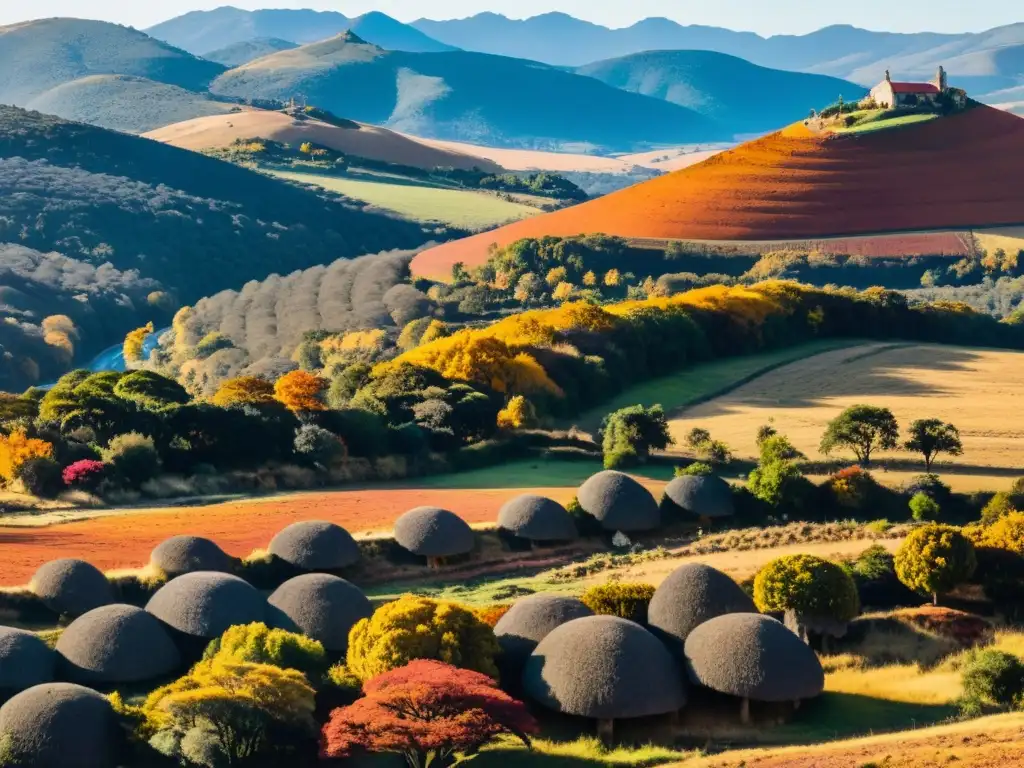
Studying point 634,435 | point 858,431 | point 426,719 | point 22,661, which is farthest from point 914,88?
point 22,661

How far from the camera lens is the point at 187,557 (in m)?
42.3

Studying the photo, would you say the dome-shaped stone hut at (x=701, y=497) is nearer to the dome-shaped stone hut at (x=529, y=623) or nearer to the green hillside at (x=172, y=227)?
the dome-shaped stone hut at (x=529, y=623)

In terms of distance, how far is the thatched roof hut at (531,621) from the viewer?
116ft

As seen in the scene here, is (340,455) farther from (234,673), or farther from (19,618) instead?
(234,673)

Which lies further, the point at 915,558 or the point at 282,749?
the point at 915,558

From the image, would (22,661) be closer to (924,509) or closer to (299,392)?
(924,509)

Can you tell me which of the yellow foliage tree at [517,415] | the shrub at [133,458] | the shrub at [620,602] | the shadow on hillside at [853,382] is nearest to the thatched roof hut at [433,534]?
the shrub at [620,602]

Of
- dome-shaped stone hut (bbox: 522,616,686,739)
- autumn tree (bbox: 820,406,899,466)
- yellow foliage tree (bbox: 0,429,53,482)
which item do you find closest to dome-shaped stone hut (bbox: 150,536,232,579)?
dome-shaped stone hut (bbox: 522,616,686,739)

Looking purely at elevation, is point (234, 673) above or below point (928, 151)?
below

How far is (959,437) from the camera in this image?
219 feet

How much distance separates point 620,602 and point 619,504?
1366cm

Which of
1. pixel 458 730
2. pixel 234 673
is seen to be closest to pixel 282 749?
pixel 234 673

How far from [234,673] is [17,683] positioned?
489cm

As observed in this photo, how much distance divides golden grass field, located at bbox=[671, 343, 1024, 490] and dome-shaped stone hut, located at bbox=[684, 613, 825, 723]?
24349 mm
